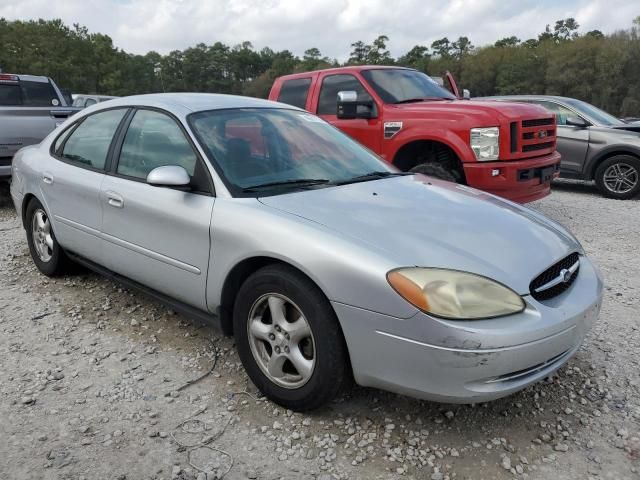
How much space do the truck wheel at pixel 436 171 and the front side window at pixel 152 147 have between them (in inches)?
126

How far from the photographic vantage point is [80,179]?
12.5ft

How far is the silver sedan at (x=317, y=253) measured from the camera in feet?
7.21

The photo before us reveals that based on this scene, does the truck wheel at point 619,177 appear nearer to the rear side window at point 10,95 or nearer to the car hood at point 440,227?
the car hood at point 440,227

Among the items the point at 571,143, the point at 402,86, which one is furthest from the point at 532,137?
the point at 571,143

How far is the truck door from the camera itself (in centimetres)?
630

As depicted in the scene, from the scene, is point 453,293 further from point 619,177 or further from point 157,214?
point 619,177

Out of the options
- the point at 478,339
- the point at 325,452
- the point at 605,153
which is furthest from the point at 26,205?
the point at 605,153

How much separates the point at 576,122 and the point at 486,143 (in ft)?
13.9

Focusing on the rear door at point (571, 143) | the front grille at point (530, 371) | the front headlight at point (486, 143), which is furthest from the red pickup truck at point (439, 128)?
the front grille at point (530, 371)

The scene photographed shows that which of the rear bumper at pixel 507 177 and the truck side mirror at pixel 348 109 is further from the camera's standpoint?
the truck side mirror at pixel 348 109

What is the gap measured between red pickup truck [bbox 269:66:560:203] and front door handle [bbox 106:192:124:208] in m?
3.25

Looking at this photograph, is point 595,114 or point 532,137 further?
point 595,114

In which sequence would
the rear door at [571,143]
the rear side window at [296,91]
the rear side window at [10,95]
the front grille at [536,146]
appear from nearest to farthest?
the front grille at [536,146] < the rear side window at [296,91] < the rear door at [571,143] < the rear side window at [10,95]

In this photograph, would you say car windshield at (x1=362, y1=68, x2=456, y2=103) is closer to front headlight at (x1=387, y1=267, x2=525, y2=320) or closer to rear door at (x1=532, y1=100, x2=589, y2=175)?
rear door at (x1=532, y1=100, x2=589, y2=175)
